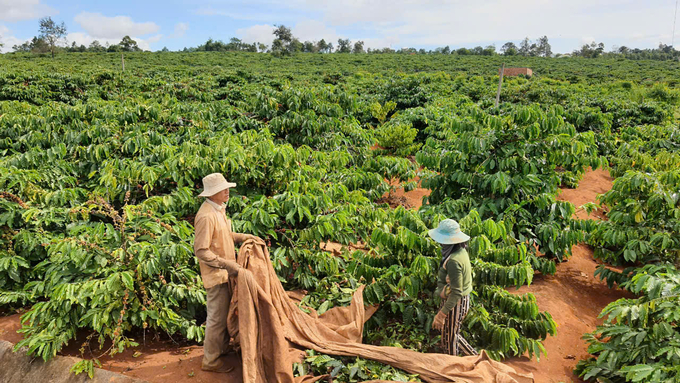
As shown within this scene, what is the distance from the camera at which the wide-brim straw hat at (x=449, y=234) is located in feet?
10.3

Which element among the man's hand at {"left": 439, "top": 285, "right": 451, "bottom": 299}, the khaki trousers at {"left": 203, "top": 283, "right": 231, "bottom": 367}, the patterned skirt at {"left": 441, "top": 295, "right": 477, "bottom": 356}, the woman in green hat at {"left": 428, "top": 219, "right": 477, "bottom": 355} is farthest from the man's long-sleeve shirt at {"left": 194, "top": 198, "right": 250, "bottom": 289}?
the patterned skirt at {"left": 441, "top": 295, "right": 477, "bottom": 356}

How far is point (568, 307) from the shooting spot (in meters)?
5.07

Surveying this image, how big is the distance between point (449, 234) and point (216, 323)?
Answer: 6.44ft

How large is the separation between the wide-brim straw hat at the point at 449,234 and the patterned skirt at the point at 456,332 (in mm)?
542

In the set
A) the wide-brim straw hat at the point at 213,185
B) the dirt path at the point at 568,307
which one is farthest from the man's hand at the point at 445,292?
the wide-brim straw hat at the point at 213,185

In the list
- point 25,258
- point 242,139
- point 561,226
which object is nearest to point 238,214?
point 242,139

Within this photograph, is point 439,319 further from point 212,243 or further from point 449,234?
point 212,243

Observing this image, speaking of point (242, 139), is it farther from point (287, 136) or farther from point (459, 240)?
point (459, 240)

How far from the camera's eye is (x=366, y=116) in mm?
14836

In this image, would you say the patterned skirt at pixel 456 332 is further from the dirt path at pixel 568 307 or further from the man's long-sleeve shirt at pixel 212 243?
the man's long-sleeve shirt at pixel 212 243

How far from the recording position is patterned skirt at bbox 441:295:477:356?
334 cm

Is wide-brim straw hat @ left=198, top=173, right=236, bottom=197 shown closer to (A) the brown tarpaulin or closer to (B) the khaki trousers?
(A) the brown tarpaulin

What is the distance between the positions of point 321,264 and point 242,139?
2255 millimetres

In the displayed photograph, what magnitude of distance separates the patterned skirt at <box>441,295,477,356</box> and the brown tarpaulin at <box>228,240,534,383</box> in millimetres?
219
